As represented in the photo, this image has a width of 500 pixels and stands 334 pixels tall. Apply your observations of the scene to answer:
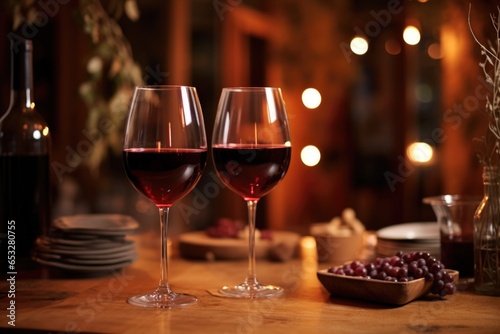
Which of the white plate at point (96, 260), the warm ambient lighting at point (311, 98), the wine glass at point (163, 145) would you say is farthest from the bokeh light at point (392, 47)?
the wine glass at point (163, 145)

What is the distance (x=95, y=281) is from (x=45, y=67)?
3239mm

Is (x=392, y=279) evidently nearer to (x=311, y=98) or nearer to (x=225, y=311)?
(x=225, y=311)

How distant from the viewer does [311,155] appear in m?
4.82

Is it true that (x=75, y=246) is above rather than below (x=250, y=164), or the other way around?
below

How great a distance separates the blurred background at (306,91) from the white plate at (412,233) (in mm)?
2064

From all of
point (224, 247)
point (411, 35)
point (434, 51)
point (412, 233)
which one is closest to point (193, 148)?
point (224, 247)

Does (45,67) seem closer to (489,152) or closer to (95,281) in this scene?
(95,281)

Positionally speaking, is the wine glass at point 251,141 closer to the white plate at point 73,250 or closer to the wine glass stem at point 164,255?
the wine glass stem at point 164,255

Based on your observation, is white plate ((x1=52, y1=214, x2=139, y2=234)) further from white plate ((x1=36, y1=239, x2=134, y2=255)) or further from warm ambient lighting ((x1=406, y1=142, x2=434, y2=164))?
warm ambient lighting ((x1=406, y1=142, x2=434, y2=164))

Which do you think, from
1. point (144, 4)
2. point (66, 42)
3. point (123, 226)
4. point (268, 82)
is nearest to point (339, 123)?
point (268, 82)

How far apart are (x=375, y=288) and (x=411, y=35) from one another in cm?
337

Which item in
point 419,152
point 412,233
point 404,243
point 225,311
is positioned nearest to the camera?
point 225,311

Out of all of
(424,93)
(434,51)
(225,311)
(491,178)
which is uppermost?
(434,51)

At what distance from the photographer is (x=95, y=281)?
1.30 meters
